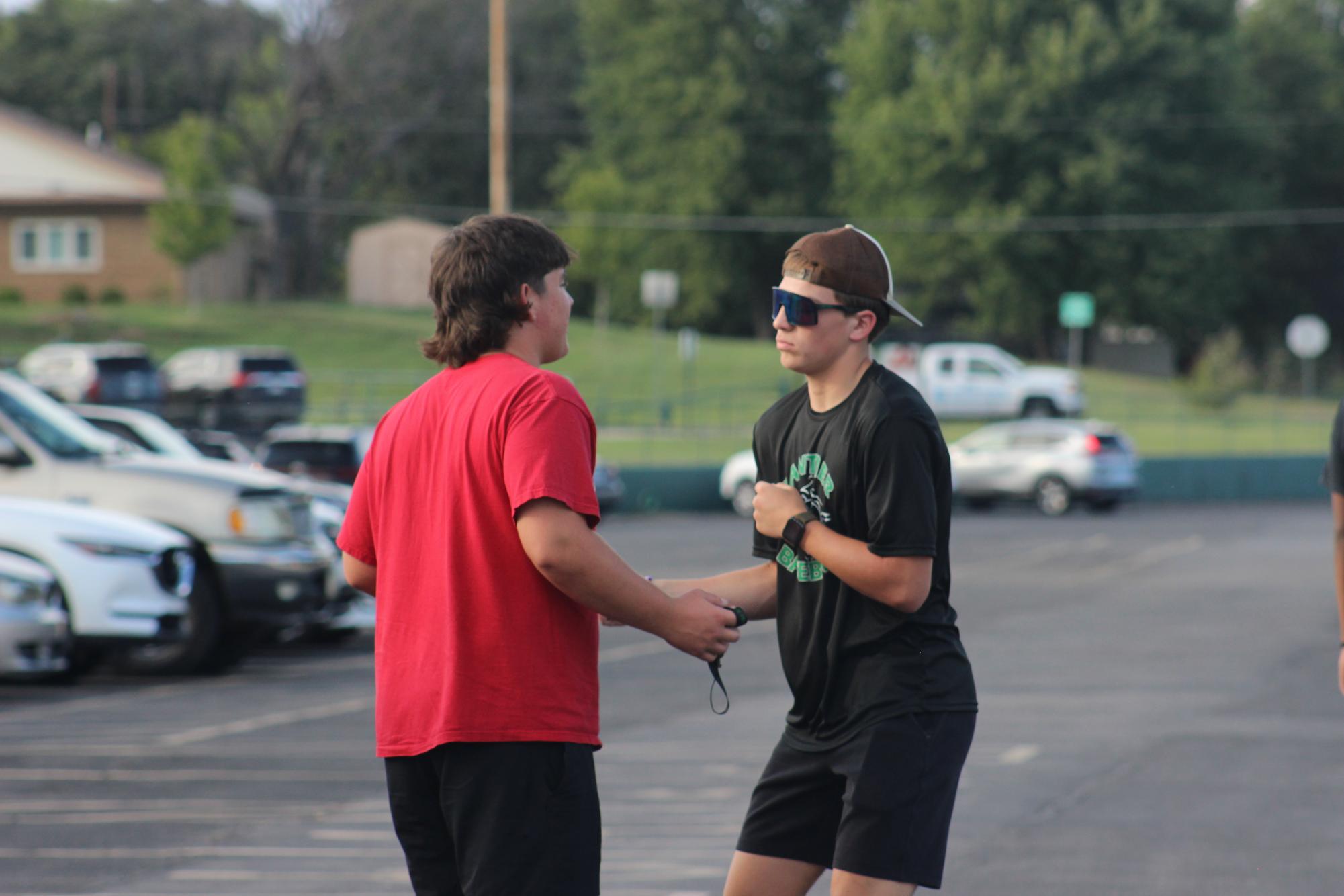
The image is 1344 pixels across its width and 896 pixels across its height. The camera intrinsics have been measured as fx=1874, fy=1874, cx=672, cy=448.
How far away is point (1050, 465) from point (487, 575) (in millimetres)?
28925

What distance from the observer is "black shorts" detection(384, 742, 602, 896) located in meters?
3.46

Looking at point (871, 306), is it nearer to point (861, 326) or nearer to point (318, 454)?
point (861, 326)

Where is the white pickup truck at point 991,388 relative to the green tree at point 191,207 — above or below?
below

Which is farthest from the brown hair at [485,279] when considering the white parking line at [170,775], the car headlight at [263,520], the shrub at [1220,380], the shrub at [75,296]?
the shrub at [75,296]

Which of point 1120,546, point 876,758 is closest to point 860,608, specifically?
point 876,758

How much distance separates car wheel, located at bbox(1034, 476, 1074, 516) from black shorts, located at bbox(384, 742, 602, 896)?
94.3 ft

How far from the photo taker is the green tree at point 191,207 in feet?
176

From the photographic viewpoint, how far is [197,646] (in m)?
11.8

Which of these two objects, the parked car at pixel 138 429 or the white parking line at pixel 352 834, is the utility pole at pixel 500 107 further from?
the white parking line at pixel 352 834

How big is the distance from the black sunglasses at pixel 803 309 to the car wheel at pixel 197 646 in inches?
332

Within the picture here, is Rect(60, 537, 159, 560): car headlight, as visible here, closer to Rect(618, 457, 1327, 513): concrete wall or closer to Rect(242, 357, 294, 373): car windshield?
Rect(618, 457, 1327, 513): concrete wall

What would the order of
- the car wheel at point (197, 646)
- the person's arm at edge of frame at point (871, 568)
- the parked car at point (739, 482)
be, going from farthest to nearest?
1. the parked car at point (739, 482)
2. the car wheel at point (197, 646)
3. the person's arm at edge of frame at point (871, 568)

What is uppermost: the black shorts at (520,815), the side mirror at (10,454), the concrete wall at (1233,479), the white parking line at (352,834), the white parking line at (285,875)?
the black shorts at (520,815)

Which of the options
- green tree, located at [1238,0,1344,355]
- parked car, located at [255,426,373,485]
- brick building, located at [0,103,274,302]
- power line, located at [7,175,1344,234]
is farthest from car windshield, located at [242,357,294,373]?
green tree, located at [1238,0,1344,355]
